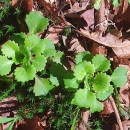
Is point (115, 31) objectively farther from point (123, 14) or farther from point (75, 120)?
point (75, 120)

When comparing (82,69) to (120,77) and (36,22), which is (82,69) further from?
(36,22)

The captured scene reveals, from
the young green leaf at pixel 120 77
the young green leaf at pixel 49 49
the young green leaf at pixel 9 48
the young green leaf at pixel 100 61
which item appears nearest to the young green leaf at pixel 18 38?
the young green leaf at pixel 9 48

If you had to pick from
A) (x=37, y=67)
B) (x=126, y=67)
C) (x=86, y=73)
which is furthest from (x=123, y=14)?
(x=37, y=67)

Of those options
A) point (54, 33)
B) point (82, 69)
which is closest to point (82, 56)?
point (82, 69)

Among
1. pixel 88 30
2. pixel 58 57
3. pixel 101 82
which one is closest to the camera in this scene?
pixel 101 82

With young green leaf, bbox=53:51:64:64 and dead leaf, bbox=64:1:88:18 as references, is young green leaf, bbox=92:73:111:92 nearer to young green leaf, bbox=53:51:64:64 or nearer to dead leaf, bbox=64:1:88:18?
young green leaf, bbox=53:51:64:64

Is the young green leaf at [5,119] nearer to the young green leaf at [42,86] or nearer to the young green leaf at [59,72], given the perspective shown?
the young green leaf at [42,86]

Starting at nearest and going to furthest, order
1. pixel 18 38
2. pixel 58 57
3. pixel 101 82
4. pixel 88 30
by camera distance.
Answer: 1. pixel 101 82
2. pixel 18 38
3. pixel 58 57
4. pixel 88 30
